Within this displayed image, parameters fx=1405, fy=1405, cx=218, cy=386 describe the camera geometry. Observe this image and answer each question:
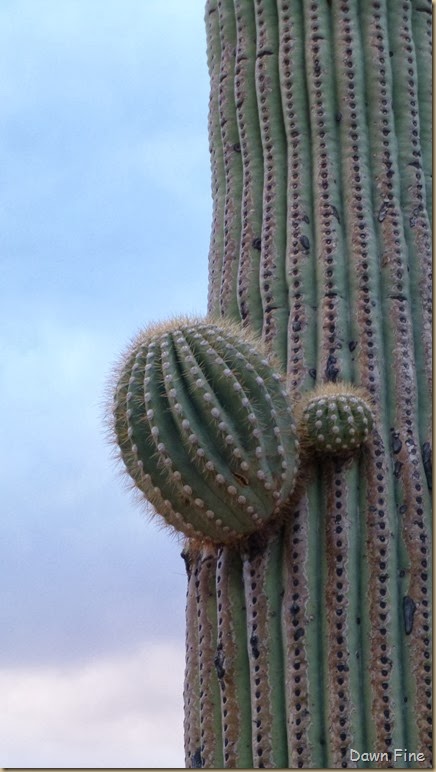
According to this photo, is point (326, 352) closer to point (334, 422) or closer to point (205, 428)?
point (334, 422)

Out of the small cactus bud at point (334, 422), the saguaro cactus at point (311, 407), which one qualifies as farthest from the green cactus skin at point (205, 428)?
the small cactus bud at point (334, 422)

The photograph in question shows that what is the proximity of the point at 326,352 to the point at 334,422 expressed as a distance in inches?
17.6

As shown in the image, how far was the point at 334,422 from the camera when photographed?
223 inches

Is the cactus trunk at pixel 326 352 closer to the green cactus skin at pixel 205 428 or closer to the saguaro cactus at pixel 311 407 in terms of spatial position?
the saguaro cactus at pixel 311 407

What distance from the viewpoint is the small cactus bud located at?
18.6 ft

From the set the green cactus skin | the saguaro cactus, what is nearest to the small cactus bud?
the saguaro cactus

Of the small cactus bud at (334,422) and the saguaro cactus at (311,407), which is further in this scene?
the small cactus bud at (334,422)

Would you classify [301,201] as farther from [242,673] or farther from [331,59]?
[242,673]

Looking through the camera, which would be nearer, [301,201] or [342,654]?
[342,654]

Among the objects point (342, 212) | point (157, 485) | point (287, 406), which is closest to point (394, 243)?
point (342, 212)

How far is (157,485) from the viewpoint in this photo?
215 inches

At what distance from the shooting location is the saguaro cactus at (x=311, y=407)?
540 cm

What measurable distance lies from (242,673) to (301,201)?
6.96 feet

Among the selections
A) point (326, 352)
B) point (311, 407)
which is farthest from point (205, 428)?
point (326, 352)
